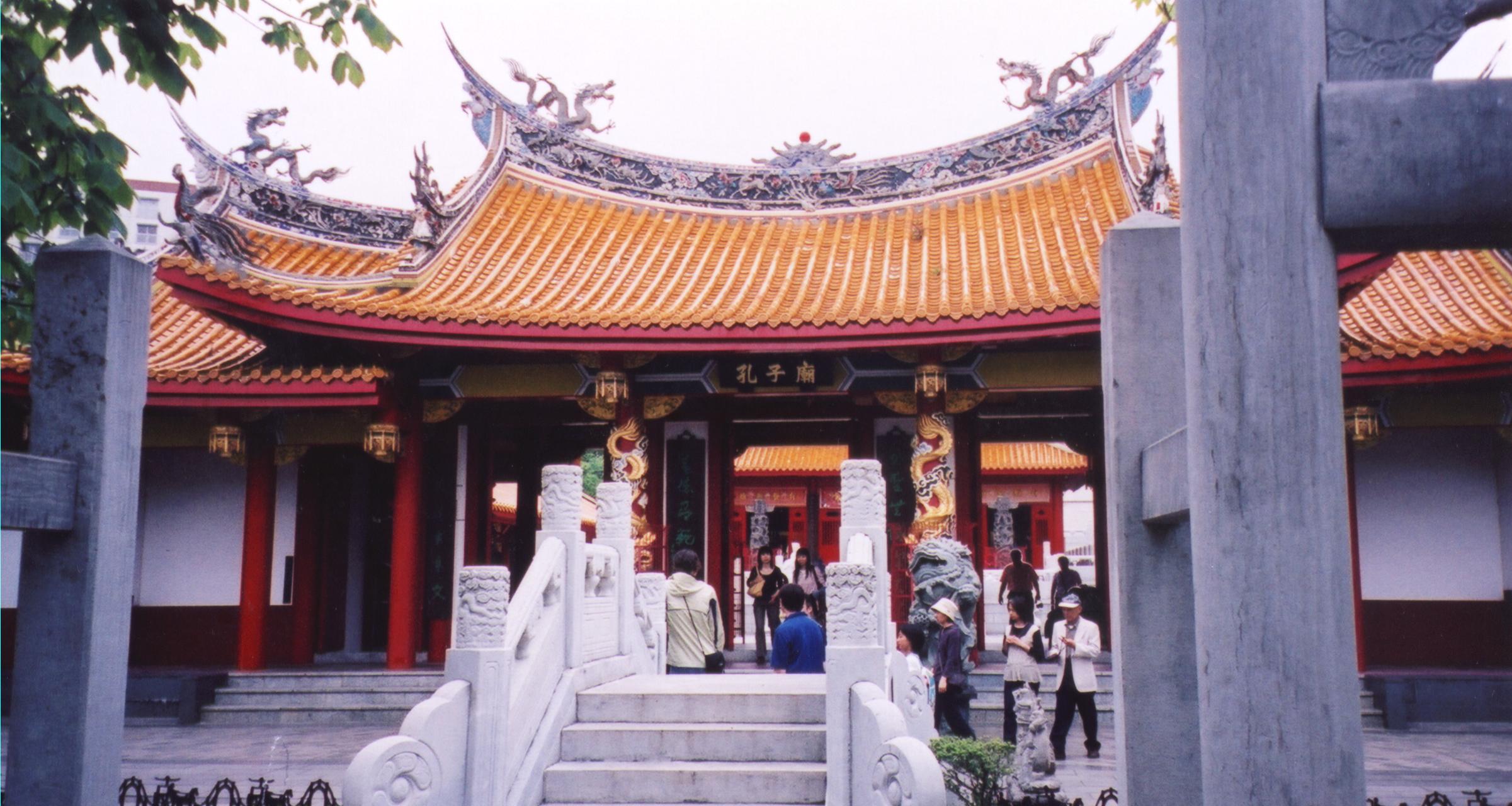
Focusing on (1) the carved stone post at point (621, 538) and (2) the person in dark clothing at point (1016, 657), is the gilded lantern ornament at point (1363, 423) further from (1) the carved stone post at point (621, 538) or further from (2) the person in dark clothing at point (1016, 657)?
(1) the carved stone post at point (621, 538)

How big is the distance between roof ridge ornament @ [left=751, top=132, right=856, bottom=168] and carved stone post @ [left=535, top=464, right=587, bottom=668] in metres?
9.02

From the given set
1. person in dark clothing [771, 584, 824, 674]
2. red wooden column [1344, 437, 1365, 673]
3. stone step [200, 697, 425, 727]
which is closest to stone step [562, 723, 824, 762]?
person in dark clothing [771, 584, 824, 674]

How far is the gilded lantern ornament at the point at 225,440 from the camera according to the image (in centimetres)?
1202

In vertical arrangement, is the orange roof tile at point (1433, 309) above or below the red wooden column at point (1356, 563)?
above

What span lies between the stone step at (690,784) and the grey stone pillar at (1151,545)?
9.57 feet

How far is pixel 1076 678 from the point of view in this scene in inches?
345

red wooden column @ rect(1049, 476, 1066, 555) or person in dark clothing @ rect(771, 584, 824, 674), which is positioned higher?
red wooden column @ rect(1049, 476, 1066, 555)

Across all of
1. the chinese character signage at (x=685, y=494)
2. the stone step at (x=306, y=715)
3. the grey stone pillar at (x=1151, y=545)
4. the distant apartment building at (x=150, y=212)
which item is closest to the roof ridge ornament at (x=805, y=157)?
the chinese character signage at (x=685, y=494)

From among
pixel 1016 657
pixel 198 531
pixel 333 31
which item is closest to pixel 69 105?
pixel 333 31

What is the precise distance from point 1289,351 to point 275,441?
477 inches

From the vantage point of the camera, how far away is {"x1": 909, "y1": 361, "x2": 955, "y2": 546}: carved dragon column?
11.3 m

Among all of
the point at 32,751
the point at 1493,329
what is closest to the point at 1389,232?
the point at 32,751

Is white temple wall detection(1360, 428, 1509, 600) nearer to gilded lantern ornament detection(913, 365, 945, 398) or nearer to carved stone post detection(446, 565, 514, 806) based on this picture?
gilded lantern ornament detection(913, 365, 945, 398)

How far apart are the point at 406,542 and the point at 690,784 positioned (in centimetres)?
702
